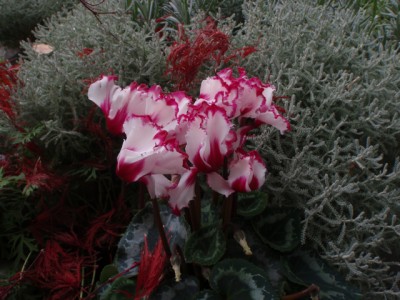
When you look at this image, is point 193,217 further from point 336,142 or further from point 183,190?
point 336,142

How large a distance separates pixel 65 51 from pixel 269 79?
53 centimetres

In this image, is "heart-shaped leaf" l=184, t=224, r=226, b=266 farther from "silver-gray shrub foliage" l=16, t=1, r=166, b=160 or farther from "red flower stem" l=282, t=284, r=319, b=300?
"silver-gray shrub foliage" l=16, t=1, r=166, b=160

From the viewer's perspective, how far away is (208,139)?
0.75 m

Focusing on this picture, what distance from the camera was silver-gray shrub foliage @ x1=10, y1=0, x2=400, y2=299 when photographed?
107cm

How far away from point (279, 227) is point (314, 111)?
1.09 ft

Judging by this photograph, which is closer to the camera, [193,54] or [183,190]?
[183,190]

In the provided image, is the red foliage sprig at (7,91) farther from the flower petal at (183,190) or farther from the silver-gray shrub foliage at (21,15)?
the silver-gray shrub foliage at (21,15)

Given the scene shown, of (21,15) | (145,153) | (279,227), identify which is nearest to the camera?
(145,153)

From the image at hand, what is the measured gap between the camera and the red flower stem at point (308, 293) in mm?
874

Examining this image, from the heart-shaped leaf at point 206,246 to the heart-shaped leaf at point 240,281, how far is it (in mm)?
22

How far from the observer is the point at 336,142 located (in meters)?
1.08

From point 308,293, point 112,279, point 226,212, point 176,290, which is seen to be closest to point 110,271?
point 112,279

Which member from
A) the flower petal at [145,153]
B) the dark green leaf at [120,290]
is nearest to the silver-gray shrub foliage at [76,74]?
the dark green leaf at [120,290]

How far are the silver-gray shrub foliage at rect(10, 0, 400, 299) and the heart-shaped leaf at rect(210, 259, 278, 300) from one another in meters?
0.19
